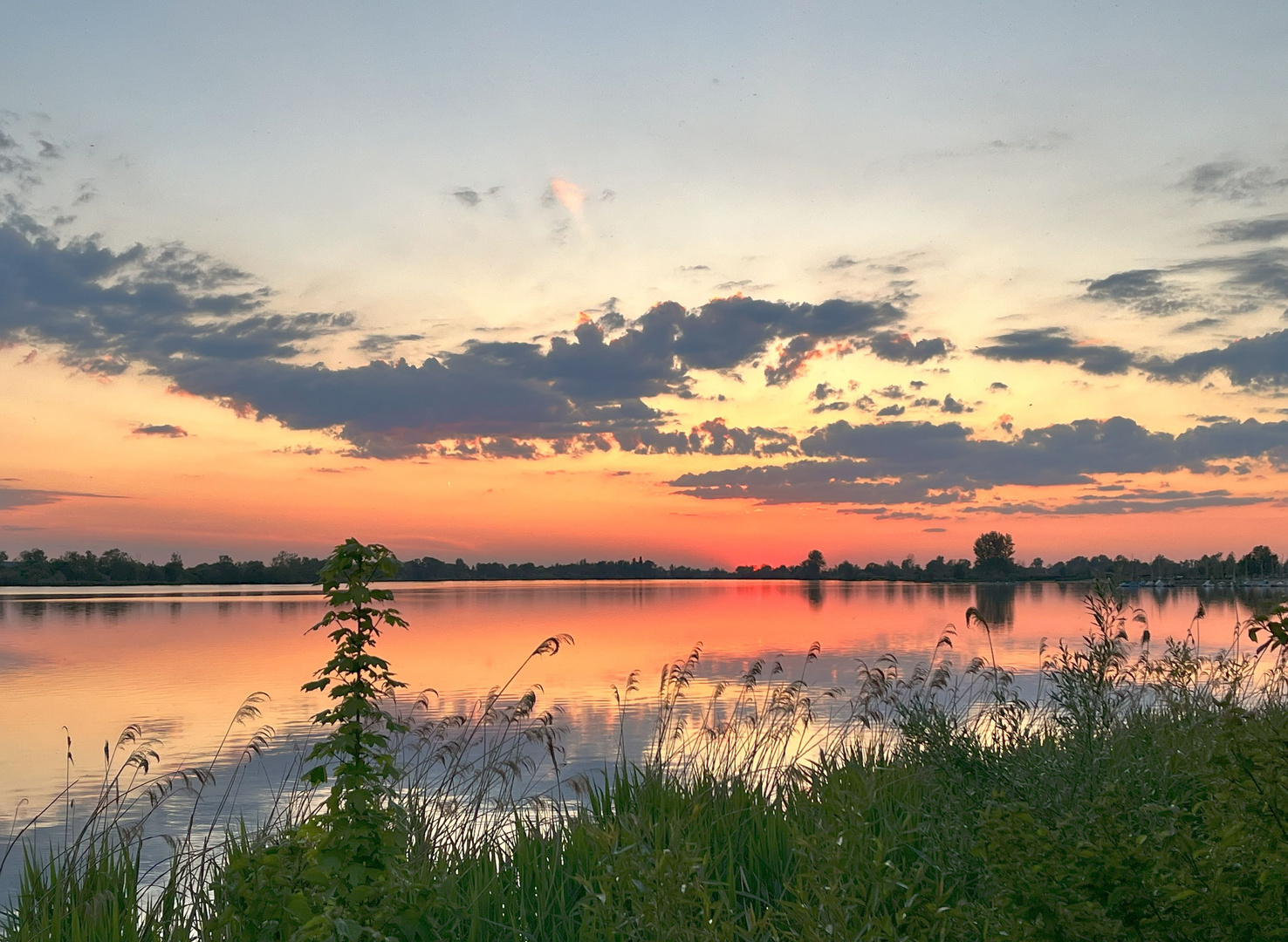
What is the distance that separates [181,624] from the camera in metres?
53.3

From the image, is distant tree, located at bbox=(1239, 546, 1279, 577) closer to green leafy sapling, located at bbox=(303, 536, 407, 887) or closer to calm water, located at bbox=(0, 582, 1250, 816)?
calm water, located at bbox=(0, 582, 1250, 816)

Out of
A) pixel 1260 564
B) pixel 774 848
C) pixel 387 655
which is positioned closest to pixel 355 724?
pixel 774 848

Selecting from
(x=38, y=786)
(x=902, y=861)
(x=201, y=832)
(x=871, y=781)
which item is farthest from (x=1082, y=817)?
(x=38, y=786)

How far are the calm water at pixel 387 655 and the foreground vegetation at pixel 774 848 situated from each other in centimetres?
704

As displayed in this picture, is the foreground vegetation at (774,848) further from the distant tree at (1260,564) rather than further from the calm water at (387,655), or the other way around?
the distant tree at (1260,564)

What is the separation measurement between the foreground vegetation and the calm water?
704 centimetres

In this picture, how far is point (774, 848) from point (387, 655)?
3304cm

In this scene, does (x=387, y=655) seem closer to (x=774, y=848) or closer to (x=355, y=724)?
(x=774, y=848)

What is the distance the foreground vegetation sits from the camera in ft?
13.6

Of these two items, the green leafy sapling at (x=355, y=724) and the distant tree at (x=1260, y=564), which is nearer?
the green leafy sapling at (x=355, y=724)

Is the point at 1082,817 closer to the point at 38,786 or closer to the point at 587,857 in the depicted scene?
the point at 587,857

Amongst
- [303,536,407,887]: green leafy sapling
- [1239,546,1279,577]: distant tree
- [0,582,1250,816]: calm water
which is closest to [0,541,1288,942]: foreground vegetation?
[303,536,407,887]: green leafy sapling

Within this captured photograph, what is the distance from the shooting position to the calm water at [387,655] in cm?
2122

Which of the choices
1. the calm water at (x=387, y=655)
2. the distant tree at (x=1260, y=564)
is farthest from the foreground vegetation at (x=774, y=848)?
the distant tree at (x=1260, y=564)
